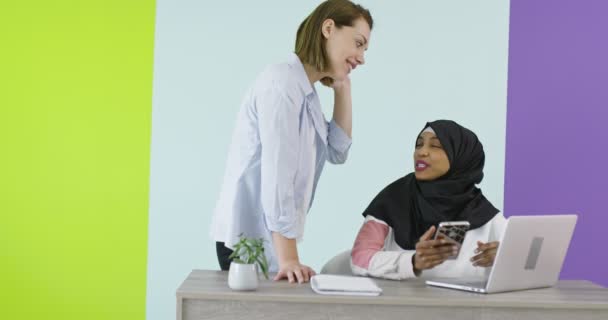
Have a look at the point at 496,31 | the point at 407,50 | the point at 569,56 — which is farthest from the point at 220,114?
the point at 569,56

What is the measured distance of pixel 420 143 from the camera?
267 centimetres

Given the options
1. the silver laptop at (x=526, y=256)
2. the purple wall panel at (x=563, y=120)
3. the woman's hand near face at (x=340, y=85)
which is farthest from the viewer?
the purple wall panel at (x=563, y=120)

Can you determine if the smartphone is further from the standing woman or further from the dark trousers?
the dark trousers

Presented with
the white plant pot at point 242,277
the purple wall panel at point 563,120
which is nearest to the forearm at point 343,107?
the white plant pot at point 242,277

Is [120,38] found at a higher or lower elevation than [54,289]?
higher

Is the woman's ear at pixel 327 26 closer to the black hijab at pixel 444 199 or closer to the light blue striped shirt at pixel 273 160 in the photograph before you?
the light blue striped shirt at pixel 273 160

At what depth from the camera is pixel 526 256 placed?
225 cm

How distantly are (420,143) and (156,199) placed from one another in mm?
1946

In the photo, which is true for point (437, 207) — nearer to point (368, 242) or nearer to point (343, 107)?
point (368, 242)

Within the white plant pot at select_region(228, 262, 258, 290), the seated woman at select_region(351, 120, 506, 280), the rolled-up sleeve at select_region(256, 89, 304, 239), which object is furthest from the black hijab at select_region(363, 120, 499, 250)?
the white plant pot at select_region(228, 262, 258, 290)

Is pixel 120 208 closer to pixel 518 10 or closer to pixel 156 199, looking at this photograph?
pixel 156 199

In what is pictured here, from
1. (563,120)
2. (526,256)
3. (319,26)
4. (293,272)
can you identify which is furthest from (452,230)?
(563,120)

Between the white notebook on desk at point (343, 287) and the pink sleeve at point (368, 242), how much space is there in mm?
314

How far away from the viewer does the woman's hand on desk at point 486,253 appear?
233 cm
